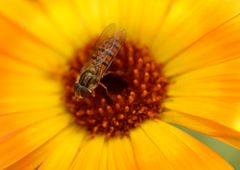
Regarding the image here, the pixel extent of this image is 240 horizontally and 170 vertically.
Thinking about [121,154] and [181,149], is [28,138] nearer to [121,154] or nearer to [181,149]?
[121,154]

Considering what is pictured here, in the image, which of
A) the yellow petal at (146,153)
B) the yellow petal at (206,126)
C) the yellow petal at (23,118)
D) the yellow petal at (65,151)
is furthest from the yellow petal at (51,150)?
the yellow petal at (206,126)

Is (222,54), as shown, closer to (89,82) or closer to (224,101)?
(224,101)

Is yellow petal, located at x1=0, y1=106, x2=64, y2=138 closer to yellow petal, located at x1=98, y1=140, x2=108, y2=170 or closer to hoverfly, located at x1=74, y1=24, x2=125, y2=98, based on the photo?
hoverfly, located at x1=74, y1=24, x2=125, y2=98

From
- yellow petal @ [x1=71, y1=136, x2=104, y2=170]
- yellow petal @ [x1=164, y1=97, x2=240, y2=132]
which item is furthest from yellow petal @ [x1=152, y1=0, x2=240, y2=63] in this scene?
yellow petal @ [x1=71, y1=136, x2=104, y2=170]

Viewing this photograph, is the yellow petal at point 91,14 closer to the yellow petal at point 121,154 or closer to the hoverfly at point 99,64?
the hoverfly at point 99,64

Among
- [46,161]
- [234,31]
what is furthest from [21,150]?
[234,31]

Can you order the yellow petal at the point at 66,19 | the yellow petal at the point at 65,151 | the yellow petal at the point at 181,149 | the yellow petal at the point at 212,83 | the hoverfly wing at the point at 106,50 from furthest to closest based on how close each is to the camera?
the yellow petal at the point at 66,19 < the hoverfly wing at the point at 106,50 < the yellow petal at the point at 65,151 < the yellow petal at the point at 212,83 < the yellow petal at the point at 181,149
